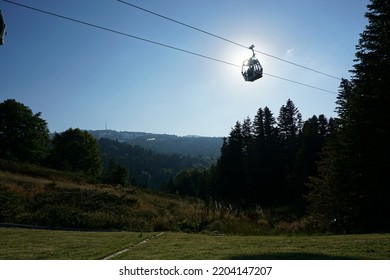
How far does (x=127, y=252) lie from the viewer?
8.98 metres

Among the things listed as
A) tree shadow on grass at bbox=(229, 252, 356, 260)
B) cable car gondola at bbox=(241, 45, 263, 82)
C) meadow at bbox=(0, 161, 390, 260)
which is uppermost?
cable car gondola at bbox=(241, 45, 263, 82)

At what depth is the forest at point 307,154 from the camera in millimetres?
17766

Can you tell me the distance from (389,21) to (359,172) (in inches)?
345

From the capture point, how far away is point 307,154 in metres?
55.9

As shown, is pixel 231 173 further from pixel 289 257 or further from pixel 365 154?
pixel 289 257

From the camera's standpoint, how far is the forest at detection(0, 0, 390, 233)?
699 inches

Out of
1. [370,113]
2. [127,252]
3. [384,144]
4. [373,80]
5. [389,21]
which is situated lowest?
[127,252]

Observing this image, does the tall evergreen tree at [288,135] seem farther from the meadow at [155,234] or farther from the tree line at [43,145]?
the meadow at [155,234]

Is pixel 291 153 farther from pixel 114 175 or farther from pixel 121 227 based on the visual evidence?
pixel 121 227

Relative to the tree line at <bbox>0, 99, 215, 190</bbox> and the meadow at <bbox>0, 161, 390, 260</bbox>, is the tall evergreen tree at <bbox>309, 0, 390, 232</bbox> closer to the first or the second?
the meadow at <bbox>0, 161, 390, 260</bbox>

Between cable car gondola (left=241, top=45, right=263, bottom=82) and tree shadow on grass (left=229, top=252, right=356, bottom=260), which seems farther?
cable car gondola (left=241, top=45, right=263, bottom=82)

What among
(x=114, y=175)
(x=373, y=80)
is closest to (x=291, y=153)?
(x=114, y=175)

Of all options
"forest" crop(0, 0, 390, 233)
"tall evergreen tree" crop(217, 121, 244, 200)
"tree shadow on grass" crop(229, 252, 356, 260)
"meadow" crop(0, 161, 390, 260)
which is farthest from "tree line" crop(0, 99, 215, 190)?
"tree shadow on grass" crop(229, 252, 356, 260)
